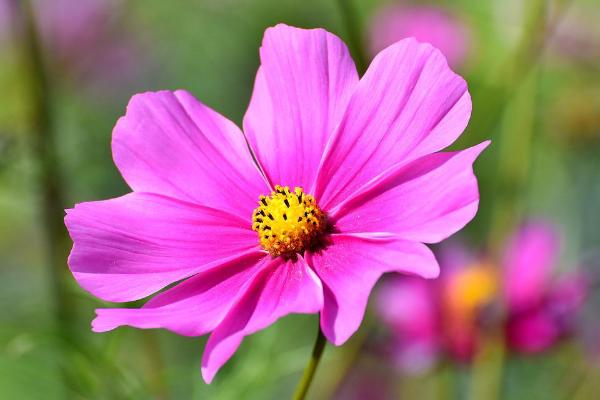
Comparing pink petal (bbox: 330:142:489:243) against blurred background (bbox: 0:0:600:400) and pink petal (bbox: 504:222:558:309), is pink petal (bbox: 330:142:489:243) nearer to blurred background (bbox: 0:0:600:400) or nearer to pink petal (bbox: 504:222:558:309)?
blurred background (bbox: 0:0:600:400)

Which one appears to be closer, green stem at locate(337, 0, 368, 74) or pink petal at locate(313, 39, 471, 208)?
pink petal at locate(313, 39, 471, 208)

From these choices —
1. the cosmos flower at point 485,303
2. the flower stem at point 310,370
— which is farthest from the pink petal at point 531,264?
the flower stem at point 310,370

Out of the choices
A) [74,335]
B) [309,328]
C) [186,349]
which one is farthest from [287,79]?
[186,349]

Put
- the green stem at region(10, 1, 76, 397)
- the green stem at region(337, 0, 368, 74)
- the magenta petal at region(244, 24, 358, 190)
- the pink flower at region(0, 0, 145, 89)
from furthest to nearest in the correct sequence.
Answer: the pink flower at region(0, 0, 145, 89), the green stem at region(10, 1, 76, 397), the green stem at region(337, 0, 368, 74), the magenta petal at region(244, 24, 358, 190)

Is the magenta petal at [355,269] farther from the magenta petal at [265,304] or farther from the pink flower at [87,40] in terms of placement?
the pink flower at [87,40]

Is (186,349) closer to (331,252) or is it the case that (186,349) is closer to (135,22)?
(135,22)

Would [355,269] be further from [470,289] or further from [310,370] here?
[470,289]

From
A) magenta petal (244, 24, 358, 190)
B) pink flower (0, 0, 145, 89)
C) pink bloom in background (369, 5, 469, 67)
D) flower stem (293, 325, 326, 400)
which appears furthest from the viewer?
pink bloom in background (369, 5, 469, 67)

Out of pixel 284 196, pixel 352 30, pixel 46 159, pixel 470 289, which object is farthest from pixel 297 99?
pixel 470 289

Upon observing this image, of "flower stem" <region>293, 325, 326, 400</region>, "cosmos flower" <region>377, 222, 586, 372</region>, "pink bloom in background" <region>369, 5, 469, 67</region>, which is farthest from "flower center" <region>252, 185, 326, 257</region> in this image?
"pink bloom in background" <region>369, 5, 469, 67</region>
